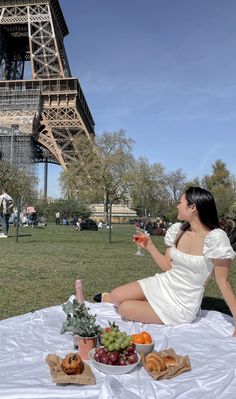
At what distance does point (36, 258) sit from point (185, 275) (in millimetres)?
6158

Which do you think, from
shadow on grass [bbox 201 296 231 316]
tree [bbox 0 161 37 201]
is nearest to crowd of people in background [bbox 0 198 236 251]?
shadow on grass [bbox 201 296 231 316]

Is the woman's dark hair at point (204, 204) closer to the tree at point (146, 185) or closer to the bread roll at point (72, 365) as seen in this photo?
the bread roll at point (72, 365)

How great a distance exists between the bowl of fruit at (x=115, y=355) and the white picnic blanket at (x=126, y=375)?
0.05 m

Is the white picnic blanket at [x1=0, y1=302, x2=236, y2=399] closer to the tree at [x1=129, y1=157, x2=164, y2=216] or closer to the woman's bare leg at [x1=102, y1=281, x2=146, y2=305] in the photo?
the woman's bare leg at [x1=102, y1=281, x2=146, y2=305]

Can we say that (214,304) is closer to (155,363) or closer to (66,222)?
(155,363)

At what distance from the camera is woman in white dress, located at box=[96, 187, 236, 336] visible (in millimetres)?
3283

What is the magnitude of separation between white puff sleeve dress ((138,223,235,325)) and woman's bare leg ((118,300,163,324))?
0.16ft

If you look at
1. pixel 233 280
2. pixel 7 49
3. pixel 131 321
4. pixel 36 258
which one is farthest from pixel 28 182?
pixel 131 321

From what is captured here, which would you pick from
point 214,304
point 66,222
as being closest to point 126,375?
point 214,304

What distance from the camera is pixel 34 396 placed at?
214 cm

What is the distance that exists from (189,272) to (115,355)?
3.96 feet

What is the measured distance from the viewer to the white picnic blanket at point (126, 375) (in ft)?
7.26

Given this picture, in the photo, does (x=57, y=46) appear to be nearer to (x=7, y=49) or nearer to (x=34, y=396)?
(x=7, y=49)

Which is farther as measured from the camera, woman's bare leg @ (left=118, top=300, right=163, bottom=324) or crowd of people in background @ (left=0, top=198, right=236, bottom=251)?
crowd of people in background @ (left=0, top=198, right=236, bottom=251)
